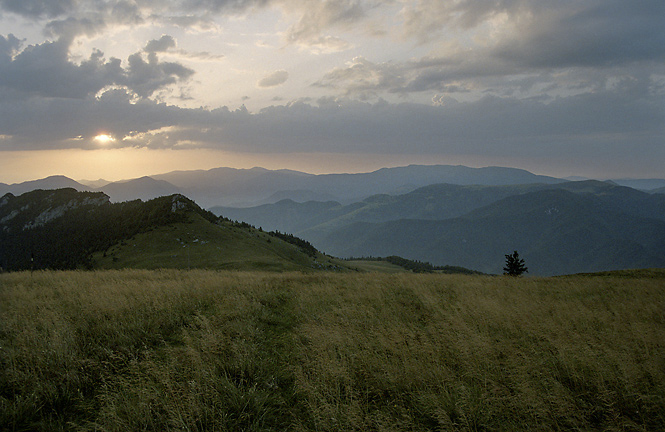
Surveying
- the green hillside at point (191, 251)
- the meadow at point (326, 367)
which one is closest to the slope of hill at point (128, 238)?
the green hillside at point (191, 251)

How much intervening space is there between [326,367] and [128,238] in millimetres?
55951

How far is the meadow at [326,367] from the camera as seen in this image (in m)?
4.52

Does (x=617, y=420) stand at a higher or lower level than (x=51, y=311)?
lower

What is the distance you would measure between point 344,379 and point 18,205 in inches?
4975

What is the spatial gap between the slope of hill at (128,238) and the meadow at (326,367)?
2804cm

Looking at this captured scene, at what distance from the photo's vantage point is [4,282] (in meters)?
14.1

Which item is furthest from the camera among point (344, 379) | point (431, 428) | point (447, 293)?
point (447, 293)

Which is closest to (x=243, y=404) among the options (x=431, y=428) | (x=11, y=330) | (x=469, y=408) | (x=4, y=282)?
(x=431, y=428)

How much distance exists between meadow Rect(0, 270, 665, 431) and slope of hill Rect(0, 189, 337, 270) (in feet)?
92.0

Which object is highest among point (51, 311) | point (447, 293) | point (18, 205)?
point (18, 205)

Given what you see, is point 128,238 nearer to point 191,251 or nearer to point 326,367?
point 191,251

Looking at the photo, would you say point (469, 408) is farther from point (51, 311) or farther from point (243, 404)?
point (51, 311)

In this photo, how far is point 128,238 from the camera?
167ft

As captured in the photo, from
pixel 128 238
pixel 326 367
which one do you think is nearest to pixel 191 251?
pixel 128 238
